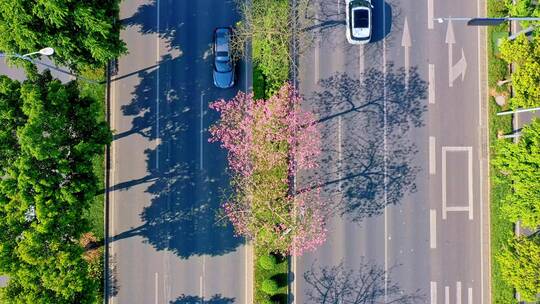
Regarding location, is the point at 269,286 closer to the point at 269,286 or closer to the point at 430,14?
the point at 269,286

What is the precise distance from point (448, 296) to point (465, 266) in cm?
279

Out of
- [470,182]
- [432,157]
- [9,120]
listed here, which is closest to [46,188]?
[9,120]

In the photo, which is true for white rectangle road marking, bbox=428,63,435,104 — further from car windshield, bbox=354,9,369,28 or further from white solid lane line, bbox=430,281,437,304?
white solid lane line, bbox=430,281,437,304

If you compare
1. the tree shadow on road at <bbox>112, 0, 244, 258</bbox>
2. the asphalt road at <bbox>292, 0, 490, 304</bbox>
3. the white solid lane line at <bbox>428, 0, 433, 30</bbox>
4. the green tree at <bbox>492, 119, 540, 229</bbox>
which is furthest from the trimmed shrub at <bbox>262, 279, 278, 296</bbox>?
the white solid lane line at <bbox>428, 0, 433, 30</bbox>

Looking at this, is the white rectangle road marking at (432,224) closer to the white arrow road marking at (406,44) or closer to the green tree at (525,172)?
the green tree at (525,172)

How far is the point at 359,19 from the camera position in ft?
131

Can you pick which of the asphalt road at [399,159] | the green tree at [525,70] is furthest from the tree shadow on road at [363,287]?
the green tree at [525,70]

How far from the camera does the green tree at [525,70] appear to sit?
119 ft

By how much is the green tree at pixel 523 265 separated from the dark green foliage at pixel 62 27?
31866 millimetres

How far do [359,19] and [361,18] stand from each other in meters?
0.18

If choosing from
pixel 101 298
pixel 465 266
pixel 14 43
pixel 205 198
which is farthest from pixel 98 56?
pixel 465 266

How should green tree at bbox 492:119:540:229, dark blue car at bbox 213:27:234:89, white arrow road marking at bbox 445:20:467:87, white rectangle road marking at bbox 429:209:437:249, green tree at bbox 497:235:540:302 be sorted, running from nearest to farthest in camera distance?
green tree at bbox 492:119:540:229, green tree at bbox 497:235:540:302, dark blue car at bbox 213:27:234:89, white rectangle road marking at bbox 429:209:437:249, white arrow road marking at bbox 445:20:467:87

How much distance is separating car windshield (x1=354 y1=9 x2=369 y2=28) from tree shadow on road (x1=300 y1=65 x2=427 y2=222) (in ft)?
13.1

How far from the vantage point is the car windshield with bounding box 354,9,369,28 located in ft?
130
